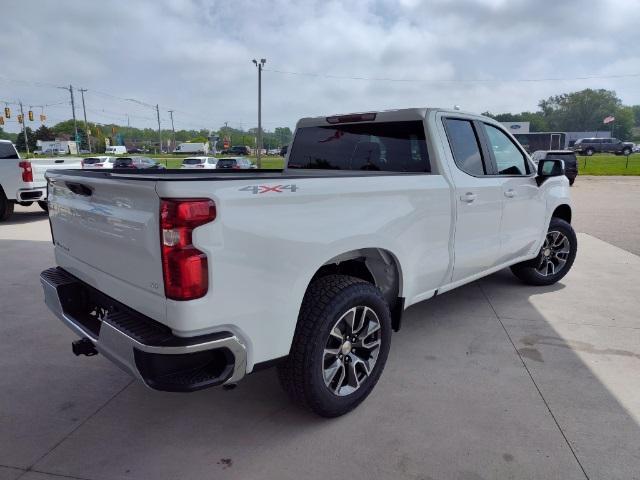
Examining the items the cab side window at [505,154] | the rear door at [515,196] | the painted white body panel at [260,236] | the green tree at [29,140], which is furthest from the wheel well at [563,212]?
the green tree at [29,140]

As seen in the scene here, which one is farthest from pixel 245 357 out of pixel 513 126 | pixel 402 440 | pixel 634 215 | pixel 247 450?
pixel 513 126

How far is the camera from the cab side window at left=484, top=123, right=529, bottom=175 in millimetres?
4145

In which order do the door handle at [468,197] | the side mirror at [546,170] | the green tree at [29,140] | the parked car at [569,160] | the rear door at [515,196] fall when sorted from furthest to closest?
1. the green tree at [29,140]
2. the parked car at [569,160]
3. the side mirror at [546,170]
4. the rear door at [515,196]
5. the door handle at [468,197]

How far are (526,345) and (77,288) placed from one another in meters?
3.36

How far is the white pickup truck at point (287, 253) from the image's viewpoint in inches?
79.7

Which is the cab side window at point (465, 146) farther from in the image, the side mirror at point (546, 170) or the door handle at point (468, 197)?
the side mirror at point (546, 170)

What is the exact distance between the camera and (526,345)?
12.5 feet

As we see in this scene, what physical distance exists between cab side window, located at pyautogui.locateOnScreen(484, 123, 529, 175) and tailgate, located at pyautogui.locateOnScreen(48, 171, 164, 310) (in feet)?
10.3

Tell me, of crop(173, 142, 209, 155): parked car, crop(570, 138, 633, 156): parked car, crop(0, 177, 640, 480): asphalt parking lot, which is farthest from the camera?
crop(173, 142, 209, 155): parked car

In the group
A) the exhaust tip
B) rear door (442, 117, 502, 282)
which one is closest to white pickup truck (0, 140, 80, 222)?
the exhaust tip

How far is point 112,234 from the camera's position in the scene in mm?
2314

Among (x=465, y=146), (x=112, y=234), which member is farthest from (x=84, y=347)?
(x=465, y=146)

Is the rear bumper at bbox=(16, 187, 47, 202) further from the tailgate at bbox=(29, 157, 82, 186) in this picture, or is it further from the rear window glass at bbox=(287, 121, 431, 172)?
the rear window glass at bbox=(287, 121, 431, 172)

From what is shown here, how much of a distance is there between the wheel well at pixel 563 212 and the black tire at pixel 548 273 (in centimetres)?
13
